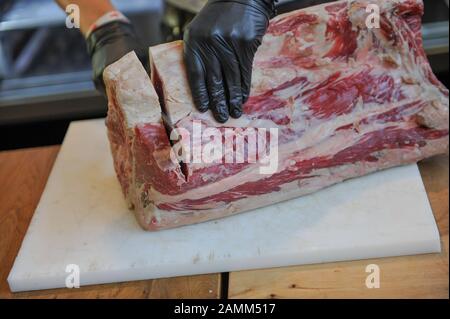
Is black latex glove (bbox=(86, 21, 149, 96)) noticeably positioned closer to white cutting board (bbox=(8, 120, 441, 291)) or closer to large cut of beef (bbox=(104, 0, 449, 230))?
large cut of beef (bbox=(104, 0, 449, 230))

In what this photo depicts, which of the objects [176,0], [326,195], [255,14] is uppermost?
[176,0]

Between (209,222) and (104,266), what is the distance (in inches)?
12.5

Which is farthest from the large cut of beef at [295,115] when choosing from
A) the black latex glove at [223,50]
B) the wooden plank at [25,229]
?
the wooden plank at [25,229]

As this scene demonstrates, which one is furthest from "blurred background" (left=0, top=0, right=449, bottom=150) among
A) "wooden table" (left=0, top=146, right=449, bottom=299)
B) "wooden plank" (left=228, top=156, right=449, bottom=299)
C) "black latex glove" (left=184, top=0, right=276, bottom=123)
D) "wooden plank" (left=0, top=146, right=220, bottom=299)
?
"wooden plank" (left=228, top=156, right=449, bottom=299)

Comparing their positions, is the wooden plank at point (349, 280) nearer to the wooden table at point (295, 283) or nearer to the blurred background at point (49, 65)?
the wooden table at point (295, 283)

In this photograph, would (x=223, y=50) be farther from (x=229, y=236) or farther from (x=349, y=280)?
(x=349, y=280)

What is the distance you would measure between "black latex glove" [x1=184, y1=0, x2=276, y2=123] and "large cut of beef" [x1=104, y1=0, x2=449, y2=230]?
0.04 meters

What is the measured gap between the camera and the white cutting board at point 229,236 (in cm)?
156

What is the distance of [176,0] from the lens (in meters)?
2.37

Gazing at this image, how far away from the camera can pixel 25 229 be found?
174 cm

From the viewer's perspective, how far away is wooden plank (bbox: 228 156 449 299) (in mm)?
1494
